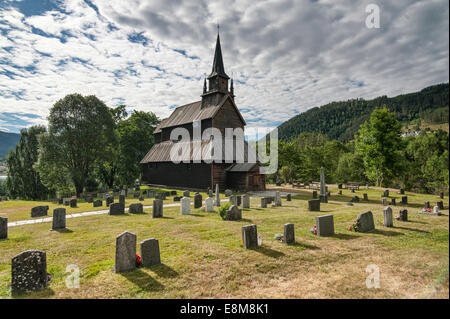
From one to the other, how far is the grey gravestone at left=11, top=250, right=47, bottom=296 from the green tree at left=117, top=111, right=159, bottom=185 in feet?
112

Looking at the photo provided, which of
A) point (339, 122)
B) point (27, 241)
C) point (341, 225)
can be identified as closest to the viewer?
point (27, 241)

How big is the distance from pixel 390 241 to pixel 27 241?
1327cm

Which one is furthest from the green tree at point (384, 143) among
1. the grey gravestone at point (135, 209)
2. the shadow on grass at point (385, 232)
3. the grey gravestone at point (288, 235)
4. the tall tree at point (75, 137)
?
the tall tree at point (75, 137)

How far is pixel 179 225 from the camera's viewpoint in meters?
10.4

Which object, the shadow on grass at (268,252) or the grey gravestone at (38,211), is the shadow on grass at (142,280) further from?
the grey gravestone at (38,211)

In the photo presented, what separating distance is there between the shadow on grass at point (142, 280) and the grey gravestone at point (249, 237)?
297 cm

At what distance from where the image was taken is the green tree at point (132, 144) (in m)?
38.3

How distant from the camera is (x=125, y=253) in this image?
5746mm

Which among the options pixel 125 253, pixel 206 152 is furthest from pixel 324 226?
pixel 206 152

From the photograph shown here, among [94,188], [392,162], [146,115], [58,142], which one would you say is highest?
[146,115]

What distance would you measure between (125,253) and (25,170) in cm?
4410
